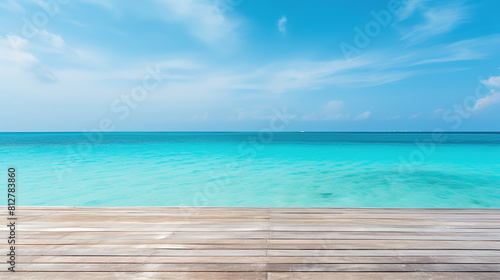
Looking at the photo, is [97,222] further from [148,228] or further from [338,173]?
[338,173]

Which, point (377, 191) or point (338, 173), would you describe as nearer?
point (377, 191)

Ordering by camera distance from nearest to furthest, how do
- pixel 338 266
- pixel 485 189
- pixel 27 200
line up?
pixel 338 266 < pixel 27 200 < pixel 485 189

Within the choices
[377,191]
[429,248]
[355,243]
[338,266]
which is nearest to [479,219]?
[429,248]

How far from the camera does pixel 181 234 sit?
8.19 ft

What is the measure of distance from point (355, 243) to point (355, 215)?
82cm

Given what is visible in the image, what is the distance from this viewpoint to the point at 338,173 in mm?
11477

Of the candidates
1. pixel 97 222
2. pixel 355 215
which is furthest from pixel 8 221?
pixel 355 215

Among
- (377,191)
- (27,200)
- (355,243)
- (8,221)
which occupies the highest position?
(355,243)

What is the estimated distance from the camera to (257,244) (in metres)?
2.26

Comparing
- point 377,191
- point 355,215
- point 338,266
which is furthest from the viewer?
point 377,191

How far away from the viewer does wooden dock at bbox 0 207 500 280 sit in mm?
1842

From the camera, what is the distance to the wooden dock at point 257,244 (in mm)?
1842

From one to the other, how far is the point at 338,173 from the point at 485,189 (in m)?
4.65

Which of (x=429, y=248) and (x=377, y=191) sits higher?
(x=429, y=248)
